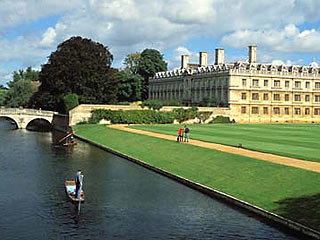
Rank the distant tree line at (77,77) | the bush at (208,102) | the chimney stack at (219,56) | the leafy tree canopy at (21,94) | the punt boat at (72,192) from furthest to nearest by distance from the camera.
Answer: the leafy tree canopy at (21,94) → the chimney stack at (219,56) → the bush at (208,102) → the distant tree line at (77,77) → the punt boat at (72,192)

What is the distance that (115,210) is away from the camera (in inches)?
829

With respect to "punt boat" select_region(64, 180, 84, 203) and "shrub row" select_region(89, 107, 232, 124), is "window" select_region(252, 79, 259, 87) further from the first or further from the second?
"punt boat" select_region(64, 180, 84, 203)

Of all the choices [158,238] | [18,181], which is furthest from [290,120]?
[158,238]

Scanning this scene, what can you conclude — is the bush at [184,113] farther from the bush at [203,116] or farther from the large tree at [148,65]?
the large tree at [148,65]

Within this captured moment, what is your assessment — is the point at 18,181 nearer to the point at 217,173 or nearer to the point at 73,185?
the point at 73,185

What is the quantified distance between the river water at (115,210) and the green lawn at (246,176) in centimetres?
124

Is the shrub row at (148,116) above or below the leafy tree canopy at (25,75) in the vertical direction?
below

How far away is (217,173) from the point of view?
27828 mm

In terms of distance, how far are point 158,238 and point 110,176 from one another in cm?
1249

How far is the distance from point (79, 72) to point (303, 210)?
187ft

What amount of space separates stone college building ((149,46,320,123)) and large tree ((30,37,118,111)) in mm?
17860

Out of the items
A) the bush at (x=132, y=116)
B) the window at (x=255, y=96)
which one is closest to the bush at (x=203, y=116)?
the bush at (x=132, y=116)

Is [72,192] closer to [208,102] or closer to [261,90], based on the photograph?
[208,102]

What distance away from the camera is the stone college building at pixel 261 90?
80000 millimetres
